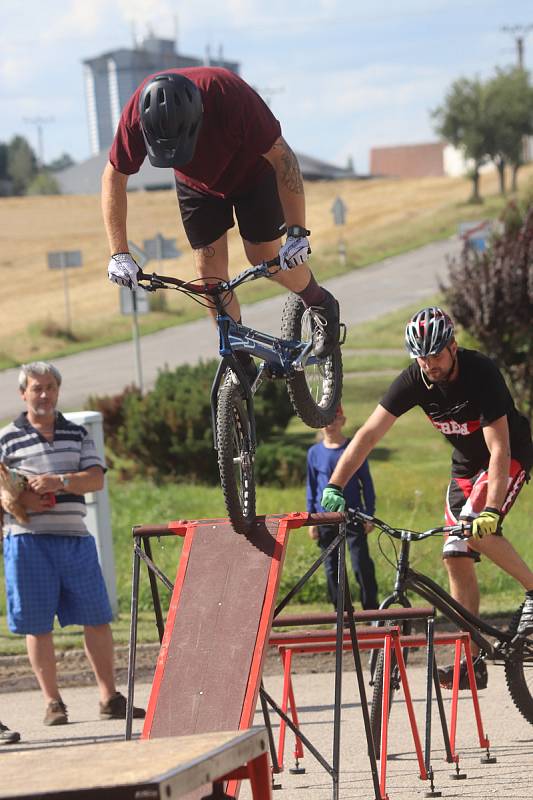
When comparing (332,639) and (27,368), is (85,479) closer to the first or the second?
(27,368)

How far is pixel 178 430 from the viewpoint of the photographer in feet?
61.4

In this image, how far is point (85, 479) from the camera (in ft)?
27.8

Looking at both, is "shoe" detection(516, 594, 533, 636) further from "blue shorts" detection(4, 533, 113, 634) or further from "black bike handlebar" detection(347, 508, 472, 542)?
"blue shorts" detection(4, 533, 113, 634)

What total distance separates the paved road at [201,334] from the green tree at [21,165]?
3732 inches

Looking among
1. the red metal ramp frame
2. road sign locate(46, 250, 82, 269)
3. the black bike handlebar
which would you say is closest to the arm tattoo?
the red metal ramp frame

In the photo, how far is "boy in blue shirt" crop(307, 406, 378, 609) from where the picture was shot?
9.55m

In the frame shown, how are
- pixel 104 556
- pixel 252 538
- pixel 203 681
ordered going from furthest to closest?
pixel 104 556 < pixel 252 538 < pixel 203 681

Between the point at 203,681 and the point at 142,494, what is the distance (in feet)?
39.1

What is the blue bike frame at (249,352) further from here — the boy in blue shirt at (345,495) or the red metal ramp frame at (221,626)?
the boy in blue shirt at (345,495)

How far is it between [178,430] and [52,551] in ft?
33.2

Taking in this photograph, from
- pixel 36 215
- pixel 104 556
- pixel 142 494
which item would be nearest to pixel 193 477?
pixel 142 494

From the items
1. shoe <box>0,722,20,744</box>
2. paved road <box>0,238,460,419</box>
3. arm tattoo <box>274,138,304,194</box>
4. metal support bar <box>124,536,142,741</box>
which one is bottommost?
paved road <box>0,238,460,419</box>

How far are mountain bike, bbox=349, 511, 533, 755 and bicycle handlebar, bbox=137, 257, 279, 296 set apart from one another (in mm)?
1463

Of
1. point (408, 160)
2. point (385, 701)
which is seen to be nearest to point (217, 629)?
point (385, 701)
